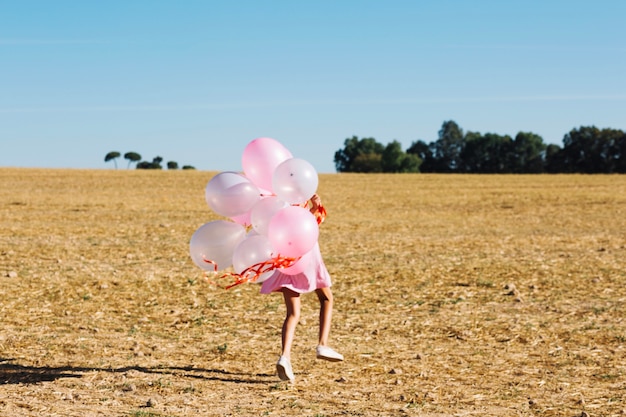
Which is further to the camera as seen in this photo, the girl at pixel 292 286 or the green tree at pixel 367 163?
the green tree at pixel 367 163

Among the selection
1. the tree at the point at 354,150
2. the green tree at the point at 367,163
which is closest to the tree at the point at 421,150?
the tree at the point at 354,150

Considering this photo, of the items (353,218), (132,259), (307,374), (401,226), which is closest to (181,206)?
(353,218)

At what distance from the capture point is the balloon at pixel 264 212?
6105mm

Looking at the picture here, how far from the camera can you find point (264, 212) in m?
6.11

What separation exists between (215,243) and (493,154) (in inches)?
4304

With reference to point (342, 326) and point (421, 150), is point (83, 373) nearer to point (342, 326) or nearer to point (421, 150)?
point (342, 326)

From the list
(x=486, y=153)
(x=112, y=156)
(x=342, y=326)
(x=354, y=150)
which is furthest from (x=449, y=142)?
(x=342, y=326)

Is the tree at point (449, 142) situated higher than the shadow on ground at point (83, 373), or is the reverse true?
the tree at point (449, 142)

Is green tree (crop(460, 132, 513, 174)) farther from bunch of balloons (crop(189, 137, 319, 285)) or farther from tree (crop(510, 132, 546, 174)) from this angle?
bunch of balloons (crop(189, 137, 319, 285))

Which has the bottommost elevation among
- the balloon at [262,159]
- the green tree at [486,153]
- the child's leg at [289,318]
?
the child's leg at [289,318]

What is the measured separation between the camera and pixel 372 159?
4496 inches

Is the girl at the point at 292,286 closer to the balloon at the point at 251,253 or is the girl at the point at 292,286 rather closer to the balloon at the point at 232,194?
the balloon at the point at 251,253

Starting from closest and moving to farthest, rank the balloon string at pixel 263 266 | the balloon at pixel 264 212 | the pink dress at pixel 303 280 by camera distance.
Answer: the balloon string at pixel 263 266 < the balloon at pixel 264 212 < the pink dress at pixel 303 280

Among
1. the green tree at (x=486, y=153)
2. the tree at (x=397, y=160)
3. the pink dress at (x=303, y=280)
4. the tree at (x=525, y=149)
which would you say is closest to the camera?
the pink dress at (x=303, y=280)
